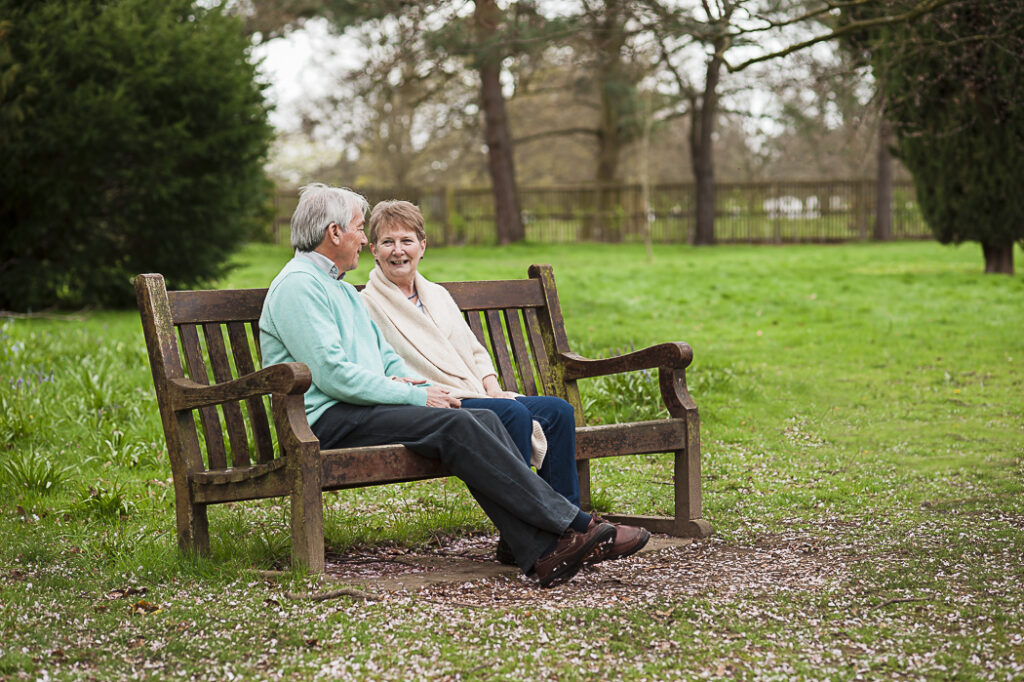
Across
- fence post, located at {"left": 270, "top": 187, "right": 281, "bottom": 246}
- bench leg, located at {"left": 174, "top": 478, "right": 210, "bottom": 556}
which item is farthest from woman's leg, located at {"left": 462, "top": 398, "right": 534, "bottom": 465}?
fence post, located at {"left": 270, "top": 187, "right": 281, "bottom": 246}

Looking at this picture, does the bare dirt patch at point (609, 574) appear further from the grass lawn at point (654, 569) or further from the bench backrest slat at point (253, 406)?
the bench backrest slat at point (253, 406)

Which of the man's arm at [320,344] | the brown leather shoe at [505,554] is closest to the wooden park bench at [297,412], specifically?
the man's arm at [320,344]

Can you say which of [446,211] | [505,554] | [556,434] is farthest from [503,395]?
[446,211]

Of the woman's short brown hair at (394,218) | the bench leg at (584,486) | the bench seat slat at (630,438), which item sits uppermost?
the woman's short brown hair at (394,218)

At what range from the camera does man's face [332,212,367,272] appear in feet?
13.9

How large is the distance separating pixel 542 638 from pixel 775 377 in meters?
6.12

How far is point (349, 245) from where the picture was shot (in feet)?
14.0

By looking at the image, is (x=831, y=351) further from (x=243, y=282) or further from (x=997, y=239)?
(x=243, y=282)

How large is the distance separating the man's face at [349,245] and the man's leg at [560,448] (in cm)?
85

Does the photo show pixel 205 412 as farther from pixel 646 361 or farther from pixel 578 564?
pixel 646 361

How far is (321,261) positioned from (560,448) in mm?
1133

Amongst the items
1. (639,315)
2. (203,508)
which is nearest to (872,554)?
(203,508)

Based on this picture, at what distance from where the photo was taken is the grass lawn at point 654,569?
126 inches

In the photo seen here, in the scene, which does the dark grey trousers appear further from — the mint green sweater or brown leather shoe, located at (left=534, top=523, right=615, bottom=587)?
the mint green sweater
